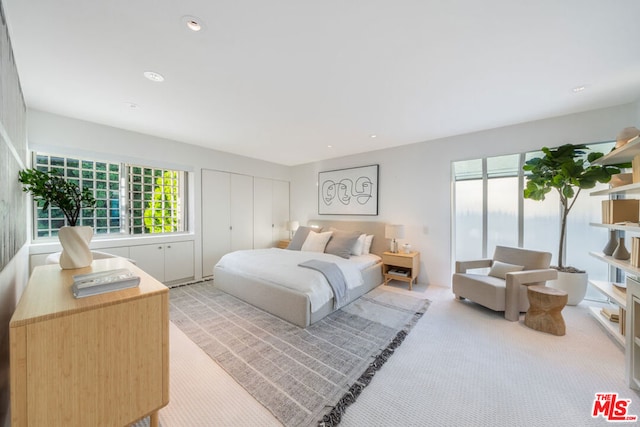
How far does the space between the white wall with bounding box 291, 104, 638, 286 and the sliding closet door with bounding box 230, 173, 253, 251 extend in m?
Result: 2.21

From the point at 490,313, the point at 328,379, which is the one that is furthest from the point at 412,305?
the point at 328,379

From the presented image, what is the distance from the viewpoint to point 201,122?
313 centimetres

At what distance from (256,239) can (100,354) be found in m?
4.19

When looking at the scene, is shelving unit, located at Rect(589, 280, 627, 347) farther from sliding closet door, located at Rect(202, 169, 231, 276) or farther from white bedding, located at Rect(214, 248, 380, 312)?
sliding closet door, located at Rect(202, 169, 231, 276)

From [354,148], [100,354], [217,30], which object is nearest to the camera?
[100,354]

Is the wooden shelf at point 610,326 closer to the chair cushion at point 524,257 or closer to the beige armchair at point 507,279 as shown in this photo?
the beige armchair at point 507,279

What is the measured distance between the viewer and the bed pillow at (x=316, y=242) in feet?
13.7

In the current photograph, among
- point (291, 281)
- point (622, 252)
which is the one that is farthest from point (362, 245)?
point (622, 252)

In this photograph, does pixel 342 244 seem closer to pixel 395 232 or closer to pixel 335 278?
pixel 395 232

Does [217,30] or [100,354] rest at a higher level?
[217,30]

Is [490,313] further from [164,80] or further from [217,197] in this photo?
[217,197]

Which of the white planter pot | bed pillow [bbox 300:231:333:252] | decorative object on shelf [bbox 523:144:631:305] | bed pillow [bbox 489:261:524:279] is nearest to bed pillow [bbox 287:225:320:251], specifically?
bed pillow [bbox 300:231:333:252]

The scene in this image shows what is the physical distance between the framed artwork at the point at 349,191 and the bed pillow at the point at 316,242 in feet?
2.86
